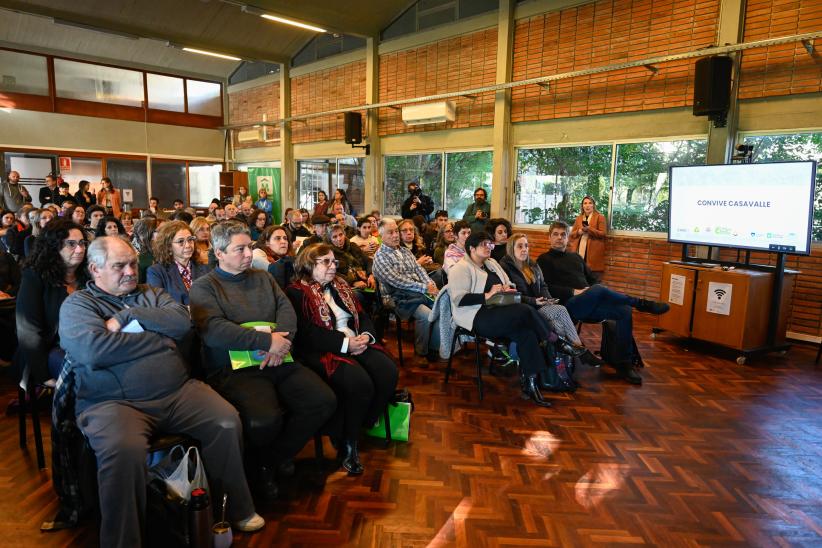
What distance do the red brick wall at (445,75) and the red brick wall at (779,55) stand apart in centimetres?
357

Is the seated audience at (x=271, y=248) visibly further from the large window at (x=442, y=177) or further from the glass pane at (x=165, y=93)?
the glass pane at (x=165, y=93)

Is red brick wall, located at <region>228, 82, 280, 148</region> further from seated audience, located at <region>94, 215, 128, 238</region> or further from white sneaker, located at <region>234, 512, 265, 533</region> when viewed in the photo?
white sneaker, located at <region>234, 512, 265, 533</region>

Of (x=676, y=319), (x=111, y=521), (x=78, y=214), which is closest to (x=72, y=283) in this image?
(x=111, y=521)

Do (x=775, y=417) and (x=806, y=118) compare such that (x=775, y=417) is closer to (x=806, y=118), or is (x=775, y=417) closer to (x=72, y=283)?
(x=806, y=118)

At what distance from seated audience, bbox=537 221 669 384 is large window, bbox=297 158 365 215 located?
21.8 feet

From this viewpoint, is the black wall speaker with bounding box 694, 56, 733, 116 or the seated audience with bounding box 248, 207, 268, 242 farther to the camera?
the seated audience with bounding box 248, 207, 268, 242

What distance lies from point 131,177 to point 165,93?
229 centimetres

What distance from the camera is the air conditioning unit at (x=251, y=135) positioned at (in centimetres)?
1321

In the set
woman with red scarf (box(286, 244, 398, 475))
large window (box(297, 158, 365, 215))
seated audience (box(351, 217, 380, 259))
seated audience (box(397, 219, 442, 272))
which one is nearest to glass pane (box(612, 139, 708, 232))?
seated audience (box(397, 219, 442, 272))

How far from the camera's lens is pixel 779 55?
18.6ft

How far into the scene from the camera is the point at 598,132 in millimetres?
7359

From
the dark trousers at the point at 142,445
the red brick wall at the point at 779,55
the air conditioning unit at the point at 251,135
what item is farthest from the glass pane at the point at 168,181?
the dark trousers at the point at 142,445

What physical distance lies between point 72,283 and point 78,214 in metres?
3.61

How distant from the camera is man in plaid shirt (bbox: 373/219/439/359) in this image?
15.1 feet
